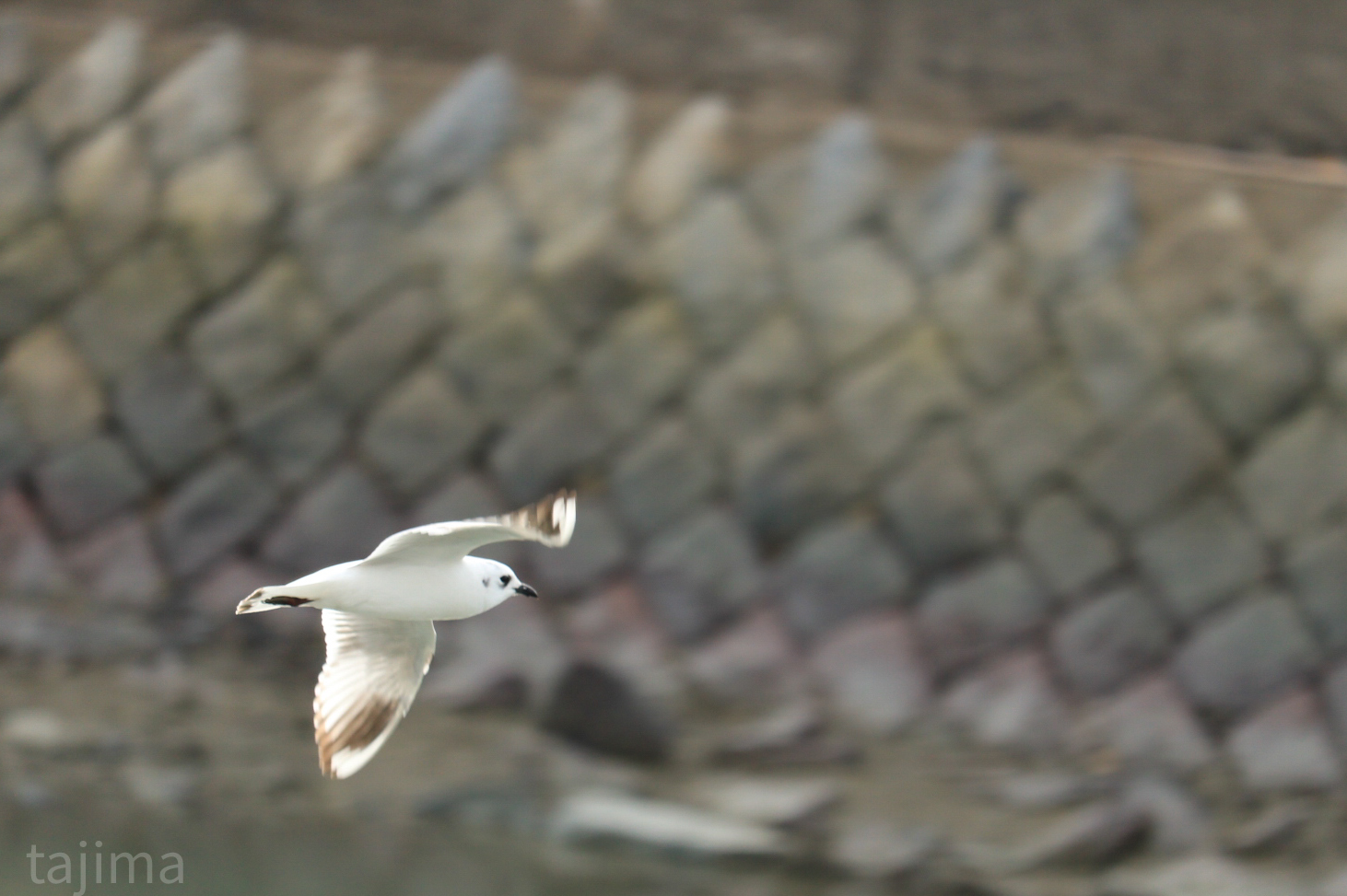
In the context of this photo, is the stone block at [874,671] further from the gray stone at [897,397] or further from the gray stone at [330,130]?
the gray stone at [330,130]

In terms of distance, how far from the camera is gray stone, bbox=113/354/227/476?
4.61m

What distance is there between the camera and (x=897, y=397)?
4430 millimetres

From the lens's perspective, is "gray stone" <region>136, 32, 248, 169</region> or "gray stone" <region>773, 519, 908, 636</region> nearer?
"gray stone" <region>773, 519, 908, 636</region>

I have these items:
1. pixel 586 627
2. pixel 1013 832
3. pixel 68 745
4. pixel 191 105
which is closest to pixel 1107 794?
pixel 1013 832

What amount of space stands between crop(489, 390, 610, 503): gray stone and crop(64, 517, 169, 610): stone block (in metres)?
0.72

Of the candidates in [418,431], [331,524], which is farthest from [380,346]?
[331,524]

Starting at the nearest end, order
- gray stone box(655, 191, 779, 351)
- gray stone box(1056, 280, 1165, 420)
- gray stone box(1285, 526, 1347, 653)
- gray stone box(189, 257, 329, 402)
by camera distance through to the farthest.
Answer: gray stone box(1285, 526, 1347, 653)
gray stone box(1056, 280, 1165, 420)
gray stone box(655, 191, 779, 351)
gray stone box(189, 257, 329, 402)

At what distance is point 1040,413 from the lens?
439 centimetres

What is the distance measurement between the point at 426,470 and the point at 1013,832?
1.36 meters

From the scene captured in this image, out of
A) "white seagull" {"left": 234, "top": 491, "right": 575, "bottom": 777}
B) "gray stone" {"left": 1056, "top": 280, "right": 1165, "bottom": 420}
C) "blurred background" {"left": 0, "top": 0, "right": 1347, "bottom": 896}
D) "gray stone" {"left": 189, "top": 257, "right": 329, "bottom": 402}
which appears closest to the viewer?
"white seagull" {"left": 234, "top": 491, "right": 575, "bottom": 777}

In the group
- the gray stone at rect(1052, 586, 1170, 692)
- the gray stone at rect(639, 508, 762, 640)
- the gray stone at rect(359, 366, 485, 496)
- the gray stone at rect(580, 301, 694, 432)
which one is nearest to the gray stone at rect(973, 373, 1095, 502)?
the gray stone at rect(1052, 586, 1170, 692)

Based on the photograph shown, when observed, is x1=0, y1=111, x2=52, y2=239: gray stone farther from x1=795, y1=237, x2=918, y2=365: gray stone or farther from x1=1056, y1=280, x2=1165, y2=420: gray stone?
x1=1056, y1=280, x2=1165, y2=420: gray stone

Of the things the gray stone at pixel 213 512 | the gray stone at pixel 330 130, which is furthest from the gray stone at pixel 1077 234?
the gray stone at pixel 213 512

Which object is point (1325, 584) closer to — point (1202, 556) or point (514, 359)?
point (1202, 556)
